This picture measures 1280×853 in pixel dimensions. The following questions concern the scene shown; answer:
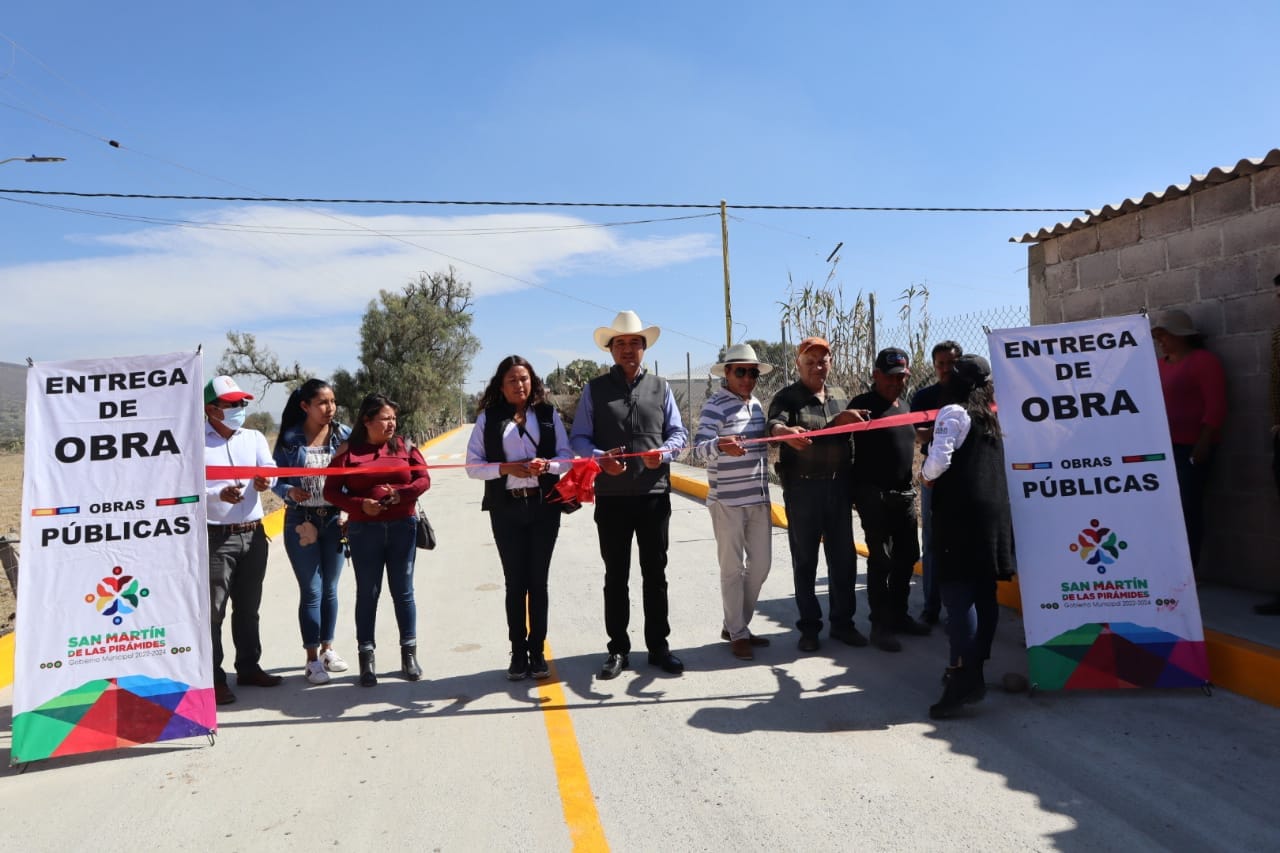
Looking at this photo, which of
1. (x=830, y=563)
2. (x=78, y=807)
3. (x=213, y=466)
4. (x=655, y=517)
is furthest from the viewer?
(x=830, y=563)

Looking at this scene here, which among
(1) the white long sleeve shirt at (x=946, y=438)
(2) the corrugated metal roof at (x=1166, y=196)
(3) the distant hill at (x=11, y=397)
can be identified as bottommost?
(1) the white long sleeve shirt at (x=946, y=438)

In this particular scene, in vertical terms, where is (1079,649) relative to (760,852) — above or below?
above

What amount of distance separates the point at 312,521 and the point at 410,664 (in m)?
1.06

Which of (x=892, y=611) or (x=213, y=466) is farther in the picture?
(x=892, y=611)

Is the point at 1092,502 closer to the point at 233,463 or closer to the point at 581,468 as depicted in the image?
the point at 581,468

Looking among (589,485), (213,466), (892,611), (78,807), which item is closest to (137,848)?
(78,807)

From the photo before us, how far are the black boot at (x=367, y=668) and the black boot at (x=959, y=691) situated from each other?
320cm

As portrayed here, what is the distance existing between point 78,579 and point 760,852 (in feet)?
11.8

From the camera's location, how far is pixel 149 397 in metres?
4.46

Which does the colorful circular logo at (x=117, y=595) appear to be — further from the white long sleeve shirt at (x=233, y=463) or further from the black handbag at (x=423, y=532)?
the black handbag at (x=423, y=532)

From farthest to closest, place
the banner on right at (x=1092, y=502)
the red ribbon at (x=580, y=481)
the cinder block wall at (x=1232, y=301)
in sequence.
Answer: the cinder block wall at (x=1232, y=301) → the red ribbon at (x=580, y=481) → the banner on right at (x=1092, y=502)

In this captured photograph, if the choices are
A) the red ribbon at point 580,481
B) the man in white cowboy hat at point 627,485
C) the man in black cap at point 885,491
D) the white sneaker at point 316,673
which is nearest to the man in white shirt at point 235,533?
the white sneaker at point 316,673

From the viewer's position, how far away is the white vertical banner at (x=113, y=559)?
13.8 ft

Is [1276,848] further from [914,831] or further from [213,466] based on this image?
[213,466]
